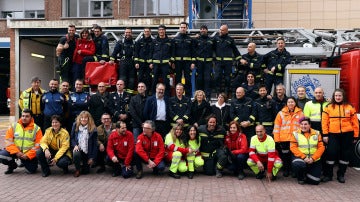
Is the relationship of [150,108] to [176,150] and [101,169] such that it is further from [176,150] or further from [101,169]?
[101,169]

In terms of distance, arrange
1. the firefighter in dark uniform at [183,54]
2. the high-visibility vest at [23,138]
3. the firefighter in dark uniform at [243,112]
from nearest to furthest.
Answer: the high-visibility vest at [23,138] < the firefighter in dark uniform at [243,112] < the firefighter in dark uniform at [183,54]

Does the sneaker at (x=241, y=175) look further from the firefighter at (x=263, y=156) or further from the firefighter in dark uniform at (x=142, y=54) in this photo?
the firefighter in dark uniform at (x=142, y=54)

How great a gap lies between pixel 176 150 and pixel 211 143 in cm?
82

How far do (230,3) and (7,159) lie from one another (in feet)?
37.3

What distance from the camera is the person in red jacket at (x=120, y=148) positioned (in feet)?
28.7

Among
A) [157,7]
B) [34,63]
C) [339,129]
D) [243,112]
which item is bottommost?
[339,129]

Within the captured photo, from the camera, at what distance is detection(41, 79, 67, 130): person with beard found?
9.59 metres

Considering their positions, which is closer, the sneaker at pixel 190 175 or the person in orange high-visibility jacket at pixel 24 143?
the sneaker at pixel 190 175

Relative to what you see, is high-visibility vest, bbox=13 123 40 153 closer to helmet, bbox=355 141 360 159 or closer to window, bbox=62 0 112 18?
helmet, bbox=355 141 360 159

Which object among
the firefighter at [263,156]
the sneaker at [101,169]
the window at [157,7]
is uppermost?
the window at [157,7]

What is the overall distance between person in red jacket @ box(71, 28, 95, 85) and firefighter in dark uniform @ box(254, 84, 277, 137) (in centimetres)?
466

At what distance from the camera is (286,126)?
8727 millimetres

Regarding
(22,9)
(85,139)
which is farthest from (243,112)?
(22,9)

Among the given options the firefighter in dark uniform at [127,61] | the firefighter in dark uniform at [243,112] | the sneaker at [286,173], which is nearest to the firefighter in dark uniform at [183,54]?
the firefighter in dark uniform at [127,61]
